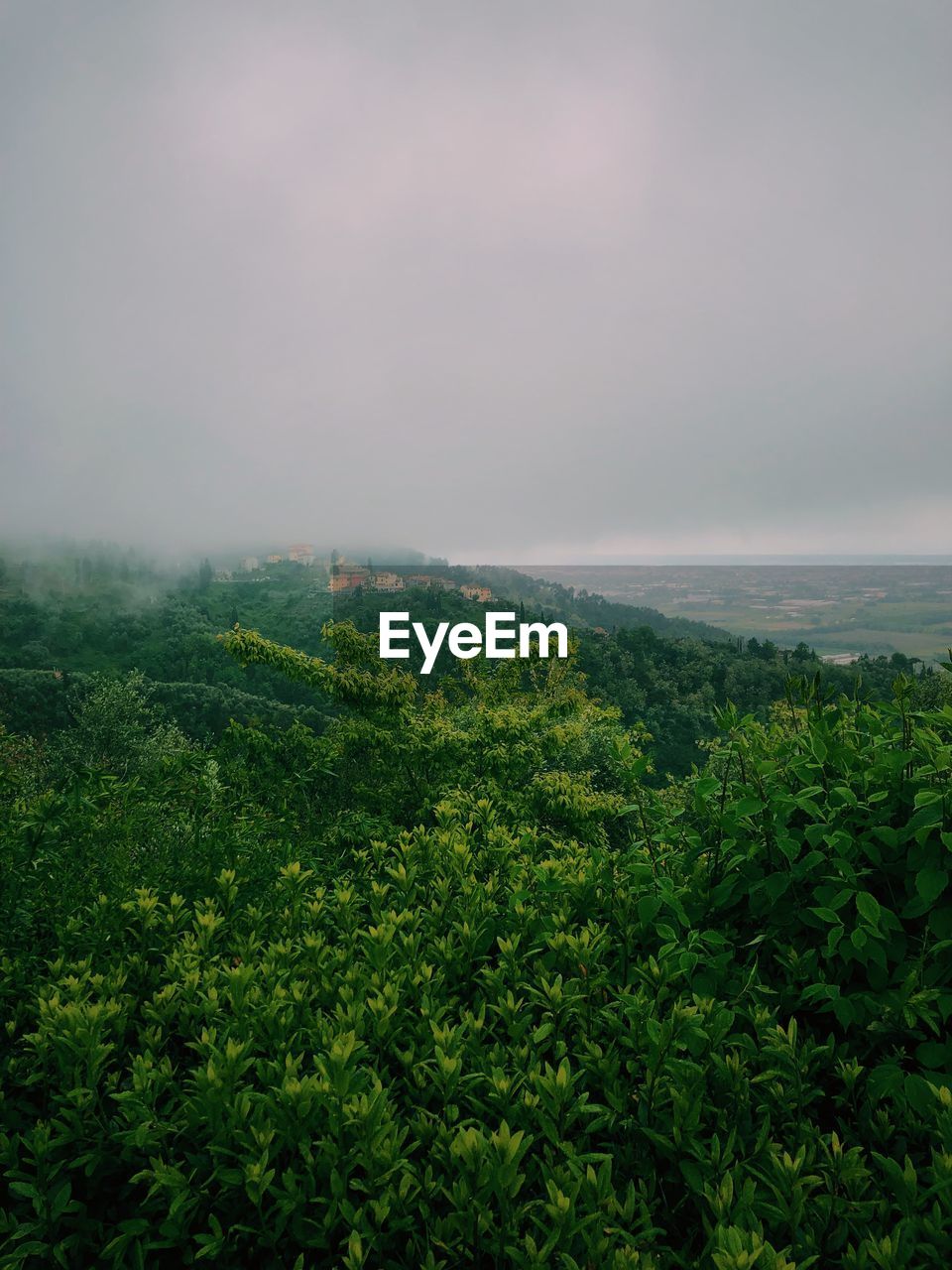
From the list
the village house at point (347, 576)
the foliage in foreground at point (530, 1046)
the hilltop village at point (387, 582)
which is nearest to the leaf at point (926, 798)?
the foliage in foreground at point (530, 1046)

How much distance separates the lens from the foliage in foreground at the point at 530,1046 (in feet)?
3.81

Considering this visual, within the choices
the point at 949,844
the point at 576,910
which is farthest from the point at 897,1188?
the point at 576,910

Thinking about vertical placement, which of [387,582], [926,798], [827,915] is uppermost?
[926,798]

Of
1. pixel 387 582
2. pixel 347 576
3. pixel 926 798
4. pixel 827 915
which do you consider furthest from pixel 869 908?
pixel 387 582

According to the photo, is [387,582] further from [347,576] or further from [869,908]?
[869,908]

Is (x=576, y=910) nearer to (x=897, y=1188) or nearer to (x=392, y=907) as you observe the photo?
(x=392, y=907)

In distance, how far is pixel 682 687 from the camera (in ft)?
136

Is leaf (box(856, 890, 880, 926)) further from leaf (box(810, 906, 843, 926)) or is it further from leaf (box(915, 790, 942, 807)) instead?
leaf (box(915, 790, 942, 807))

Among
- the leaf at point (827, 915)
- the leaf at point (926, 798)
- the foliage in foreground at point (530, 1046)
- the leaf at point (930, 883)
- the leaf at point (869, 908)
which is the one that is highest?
the leaf at point (926, 798)

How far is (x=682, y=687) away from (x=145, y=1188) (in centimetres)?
Result: 4221

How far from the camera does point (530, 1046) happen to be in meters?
1.47

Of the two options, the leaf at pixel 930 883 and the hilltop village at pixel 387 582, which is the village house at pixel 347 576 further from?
the leaf at pixel 930 883

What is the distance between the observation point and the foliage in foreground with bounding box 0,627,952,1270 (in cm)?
116

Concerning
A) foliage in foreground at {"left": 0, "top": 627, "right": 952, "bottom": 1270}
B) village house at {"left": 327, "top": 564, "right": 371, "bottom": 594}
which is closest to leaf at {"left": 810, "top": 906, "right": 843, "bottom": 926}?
foliage in foreground at {"left": 0, "top": 627, "right": 952, "bottom": 1270}
